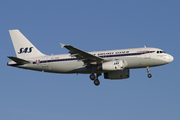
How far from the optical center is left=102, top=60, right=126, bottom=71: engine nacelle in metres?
46.0

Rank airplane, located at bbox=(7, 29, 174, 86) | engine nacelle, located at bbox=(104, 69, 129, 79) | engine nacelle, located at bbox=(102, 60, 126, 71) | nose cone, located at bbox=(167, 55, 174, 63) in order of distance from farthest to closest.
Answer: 1. engine nacelle, located at bbox=(104, 69, 129, 79)
2. nose cone, located at bbox=(167, 55, 174, 63)
3. airplane, located at bbox=(7, 29, 174, 86)
4. engine nacelle, located at bbox=(102, 60, 126, 71)

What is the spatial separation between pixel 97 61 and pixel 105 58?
1.28m

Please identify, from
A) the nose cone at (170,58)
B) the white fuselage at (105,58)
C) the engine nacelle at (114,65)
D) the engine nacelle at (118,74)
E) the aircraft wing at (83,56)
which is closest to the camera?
the aircraft wing at (83,56)

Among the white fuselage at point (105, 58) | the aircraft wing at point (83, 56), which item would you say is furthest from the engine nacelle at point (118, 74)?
the aircraft wing at point (83, 56)

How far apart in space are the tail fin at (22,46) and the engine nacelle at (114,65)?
11350 millimetres

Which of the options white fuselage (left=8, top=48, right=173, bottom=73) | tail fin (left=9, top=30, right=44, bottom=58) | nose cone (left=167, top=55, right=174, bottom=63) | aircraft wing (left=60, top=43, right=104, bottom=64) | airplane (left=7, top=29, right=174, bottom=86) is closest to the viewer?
aircraft wing (left=60, top=43, right=104, bottom=64)

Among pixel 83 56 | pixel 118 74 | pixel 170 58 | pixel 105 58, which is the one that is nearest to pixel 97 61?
pixel 105 58

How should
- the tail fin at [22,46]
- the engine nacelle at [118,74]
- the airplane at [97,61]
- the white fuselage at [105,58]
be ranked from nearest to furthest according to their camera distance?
the airplane at [97,61] < the white fuselage at [105,58] < the engine nacelle at [118,74] < the tail fin at [22,46]

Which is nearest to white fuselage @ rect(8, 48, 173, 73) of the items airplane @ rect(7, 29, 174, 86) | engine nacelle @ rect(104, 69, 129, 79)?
airplane @ rect(7, 29, 174, 86)

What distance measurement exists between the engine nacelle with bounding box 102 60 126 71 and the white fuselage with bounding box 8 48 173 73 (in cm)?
133

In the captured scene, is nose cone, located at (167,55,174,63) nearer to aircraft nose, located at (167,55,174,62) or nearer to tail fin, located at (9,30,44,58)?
aircraft nose, located at (167,55,174,62)

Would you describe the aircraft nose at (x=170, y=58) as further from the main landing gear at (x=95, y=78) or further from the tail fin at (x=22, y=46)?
the tail fin at (x=22, y=46)

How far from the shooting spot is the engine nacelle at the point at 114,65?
46031mm

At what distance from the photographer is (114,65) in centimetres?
4612
